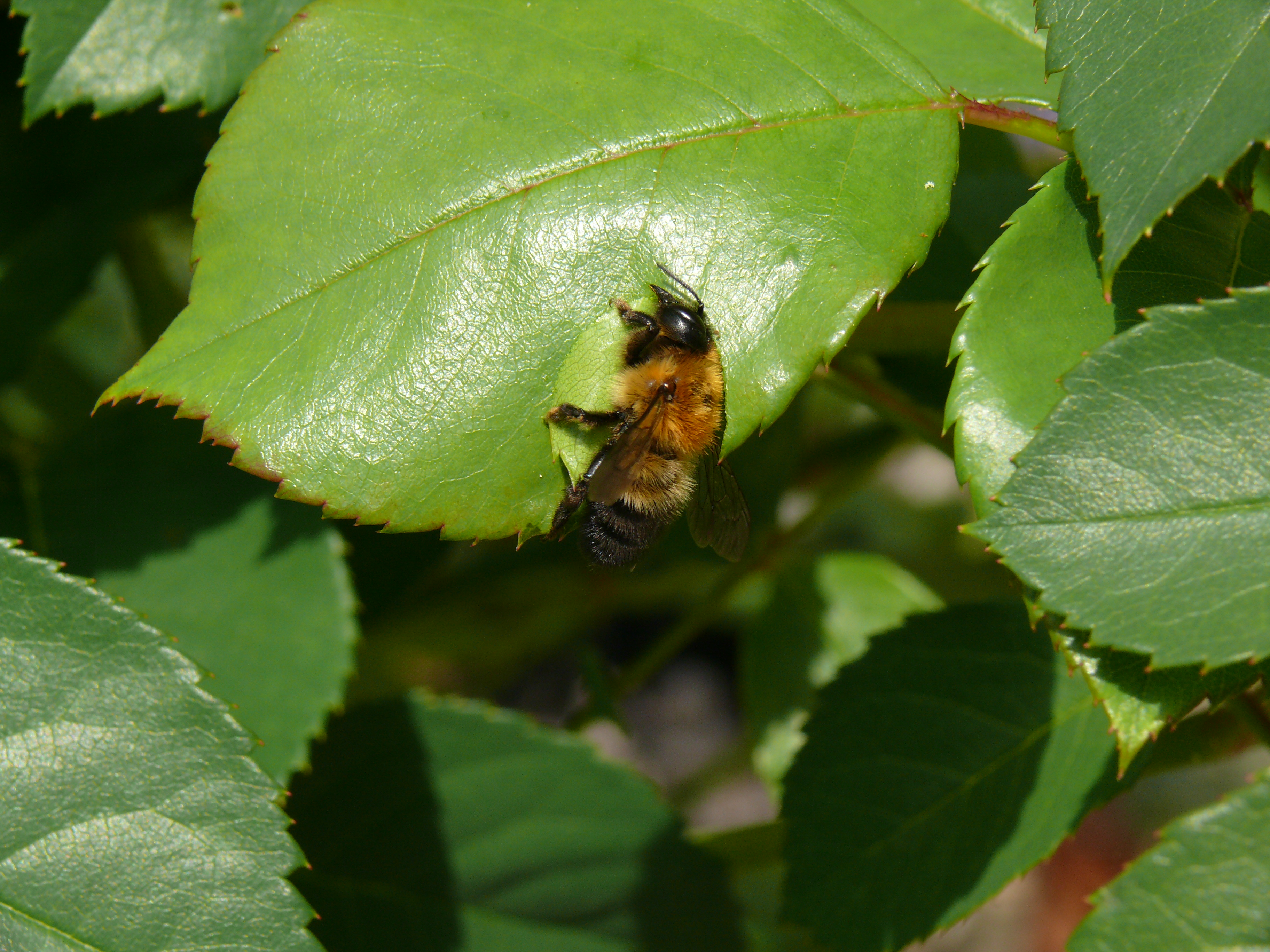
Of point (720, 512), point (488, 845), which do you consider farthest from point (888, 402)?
point (488, 845)

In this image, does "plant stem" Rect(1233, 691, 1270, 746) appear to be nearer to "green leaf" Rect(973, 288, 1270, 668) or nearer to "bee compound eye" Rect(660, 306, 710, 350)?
"green leaf" Rect(973, 288, 1270, 668)

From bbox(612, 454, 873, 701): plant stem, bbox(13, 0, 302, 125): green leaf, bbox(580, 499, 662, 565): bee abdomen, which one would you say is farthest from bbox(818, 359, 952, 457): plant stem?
bbox(13, 0, 302, 125): green leaf

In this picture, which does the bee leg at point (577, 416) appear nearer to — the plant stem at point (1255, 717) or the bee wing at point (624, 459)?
the bee wing at point (624, 459)

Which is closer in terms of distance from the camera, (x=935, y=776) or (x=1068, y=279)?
(x=1068, y=279)

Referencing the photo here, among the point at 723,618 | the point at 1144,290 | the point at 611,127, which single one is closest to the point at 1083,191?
the point at 1144,290

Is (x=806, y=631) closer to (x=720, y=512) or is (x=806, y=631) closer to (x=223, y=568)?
(x=720, y=512)

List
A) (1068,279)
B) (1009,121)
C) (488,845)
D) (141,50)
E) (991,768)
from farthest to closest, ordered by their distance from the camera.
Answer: (488,845) < (991,768) < (141,50) < (1009,121) < (1068,279)

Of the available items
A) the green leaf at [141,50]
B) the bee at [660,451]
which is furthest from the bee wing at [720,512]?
the green leaf at [141,50]
